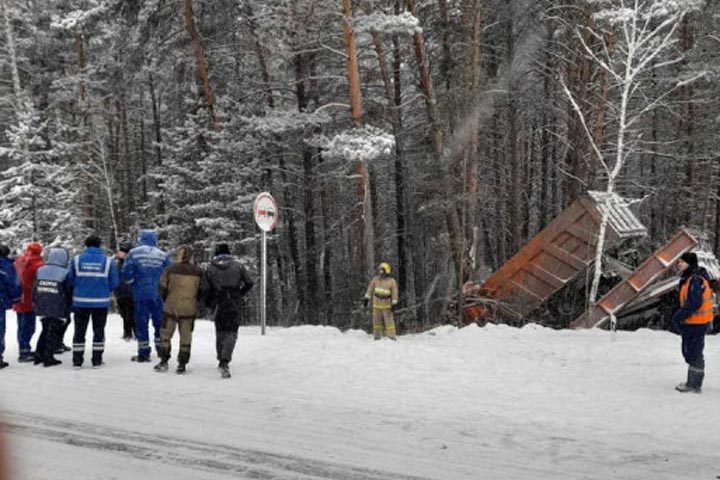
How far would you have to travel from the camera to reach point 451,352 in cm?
1134

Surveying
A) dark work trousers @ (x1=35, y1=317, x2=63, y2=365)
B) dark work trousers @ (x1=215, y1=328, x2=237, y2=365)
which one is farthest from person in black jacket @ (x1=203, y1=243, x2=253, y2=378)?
dark work trousers @ (x1=35, y1=317, x2=63, y2=365)

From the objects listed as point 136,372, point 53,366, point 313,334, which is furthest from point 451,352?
point 53,366

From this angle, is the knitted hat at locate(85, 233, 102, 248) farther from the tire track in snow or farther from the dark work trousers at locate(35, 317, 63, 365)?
the tire track in snow

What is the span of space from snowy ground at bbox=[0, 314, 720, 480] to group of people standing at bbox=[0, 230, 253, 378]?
0.43 meters

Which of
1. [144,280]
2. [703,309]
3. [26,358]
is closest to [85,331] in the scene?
[144,280]

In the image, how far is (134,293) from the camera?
33.2ft

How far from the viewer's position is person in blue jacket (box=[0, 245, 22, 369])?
979 cm

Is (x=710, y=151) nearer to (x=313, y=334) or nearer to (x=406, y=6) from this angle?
(x=406, y=6)

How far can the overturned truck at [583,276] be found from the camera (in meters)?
12.9

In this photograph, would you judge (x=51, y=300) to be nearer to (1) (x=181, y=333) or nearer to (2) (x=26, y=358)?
(2) (x=26, y=358)

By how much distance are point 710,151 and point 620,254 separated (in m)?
9.62

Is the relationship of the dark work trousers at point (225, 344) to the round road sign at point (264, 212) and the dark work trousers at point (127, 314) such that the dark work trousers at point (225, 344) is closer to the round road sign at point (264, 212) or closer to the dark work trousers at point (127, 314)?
the round road sign at point (264, 212)

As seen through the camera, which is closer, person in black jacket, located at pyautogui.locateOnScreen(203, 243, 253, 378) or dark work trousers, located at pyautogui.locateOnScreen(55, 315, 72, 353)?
person in black jacket, located at pyautogui.locateOnScreen(203, 243, 253, 378)

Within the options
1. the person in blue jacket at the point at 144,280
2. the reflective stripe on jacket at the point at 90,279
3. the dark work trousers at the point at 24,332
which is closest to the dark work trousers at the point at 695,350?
the person in blue jacket at the point at 144,280
